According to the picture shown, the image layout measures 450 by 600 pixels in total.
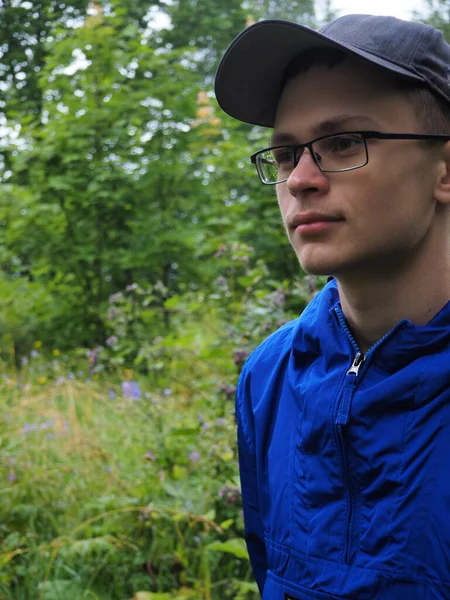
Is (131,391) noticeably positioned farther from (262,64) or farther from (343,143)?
(343,143)

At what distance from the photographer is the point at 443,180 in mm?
1233

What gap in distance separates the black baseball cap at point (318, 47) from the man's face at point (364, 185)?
0.04m

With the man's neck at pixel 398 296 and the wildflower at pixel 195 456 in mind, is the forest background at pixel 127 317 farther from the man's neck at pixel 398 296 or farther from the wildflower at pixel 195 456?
the man's neck at pixel 398 296

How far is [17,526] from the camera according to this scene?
3523mm

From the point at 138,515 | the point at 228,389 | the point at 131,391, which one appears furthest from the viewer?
the point at 131,391

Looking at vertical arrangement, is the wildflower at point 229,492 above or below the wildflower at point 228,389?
below

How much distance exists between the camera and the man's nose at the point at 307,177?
1.24 meters

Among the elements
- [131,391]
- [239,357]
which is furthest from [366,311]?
[131,391]

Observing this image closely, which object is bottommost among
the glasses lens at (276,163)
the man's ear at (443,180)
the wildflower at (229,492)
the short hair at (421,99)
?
the wildflower at (229,492)

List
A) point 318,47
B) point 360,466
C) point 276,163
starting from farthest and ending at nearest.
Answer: point 276,163
point 318,47
point 360,466

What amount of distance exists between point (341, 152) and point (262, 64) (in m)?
0.29

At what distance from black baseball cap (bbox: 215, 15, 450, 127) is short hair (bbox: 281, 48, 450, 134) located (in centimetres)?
1

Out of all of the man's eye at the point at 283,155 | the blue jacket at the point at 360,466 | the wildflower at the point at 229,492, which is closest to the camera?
the blue jacket at the point at 360,466

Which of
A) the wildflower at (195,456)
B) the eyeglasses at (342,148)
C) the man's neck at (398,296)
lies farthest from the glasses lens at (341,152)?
the wildflower at (195,456)
